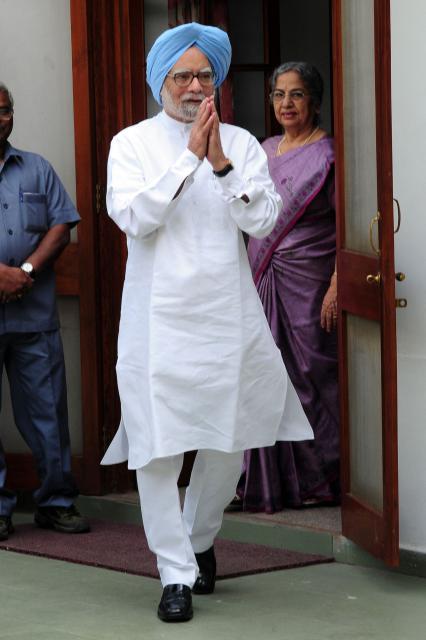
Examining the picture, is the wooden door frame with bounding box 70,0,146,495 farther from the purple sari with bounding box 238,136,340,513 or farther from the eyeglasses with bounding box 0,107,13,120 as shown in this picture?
the purple sari with bounding box 238,136,340,513

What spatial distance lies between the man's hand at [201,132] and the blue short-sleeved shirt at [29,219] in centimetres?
153

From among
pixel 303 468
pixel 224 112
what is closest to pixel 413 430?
pixel 303 468

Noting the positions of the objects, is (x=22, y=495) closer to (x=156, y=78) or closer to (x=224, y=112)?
(x=224, y=112)

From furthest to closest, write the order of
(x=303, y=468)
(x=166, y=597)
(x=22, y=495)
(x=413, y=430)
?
1. (x=22, y=495)
2. (x=303, y=468)
3. (x=413, y=430)
4. (x=166, y=597)

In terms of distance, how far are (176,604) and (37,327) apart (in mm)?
1698

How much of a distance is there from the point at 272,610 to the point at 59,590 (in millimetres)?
809

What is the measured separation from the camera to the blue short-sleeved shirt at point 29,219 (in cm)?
611

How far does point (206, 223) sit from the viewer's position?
16.1ft

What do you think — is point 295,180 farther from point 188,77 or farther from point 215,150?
point 215,150

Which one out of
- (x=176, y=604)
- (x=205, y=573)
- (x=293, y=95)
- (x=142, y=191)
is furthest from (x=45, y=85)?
(x=176, y=604)

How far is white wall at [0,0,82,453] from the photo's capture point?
21.5 feet

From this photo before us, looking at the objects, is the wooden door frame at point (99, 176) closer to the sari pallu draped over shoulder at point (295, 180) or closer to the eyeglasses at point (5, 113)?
the eyeglasses at point (5, 113)

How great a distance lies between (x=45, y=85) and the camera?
659 centimetres

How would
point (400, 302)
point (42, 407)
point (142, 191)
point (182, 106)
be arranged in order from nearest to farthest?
point (142, 191) < point (182, 106) < point (400, 302) < point (42, 407)
